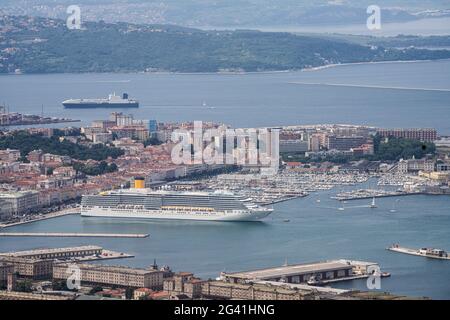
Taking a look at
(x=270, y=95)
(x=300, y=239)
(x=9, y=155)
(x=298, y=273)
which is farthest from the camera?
(x=270, y=95)

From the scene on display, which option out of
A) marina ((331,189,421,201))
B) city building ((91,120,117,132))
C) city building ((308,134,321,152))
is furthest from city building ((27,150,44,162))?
marina ((331,189,421,201))

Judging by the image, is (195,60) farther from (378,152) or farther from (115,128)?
(378,152)

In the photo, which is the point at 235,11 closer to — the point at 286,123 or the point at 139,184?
the point at 286,123

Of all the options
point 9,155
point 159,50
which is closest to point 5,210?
point 9,155

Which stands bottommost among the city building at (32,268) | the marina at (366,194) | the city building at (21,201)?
the marina at (366,194)

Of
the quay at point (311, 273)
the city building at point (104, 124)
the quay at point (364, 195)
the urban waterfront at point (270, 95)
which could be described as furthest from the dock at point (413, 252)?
the city building at point (104, 124)

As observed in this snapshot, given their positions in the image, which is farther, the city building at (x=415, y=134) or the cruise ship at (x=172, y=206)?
the city building at (x=415, y=134)

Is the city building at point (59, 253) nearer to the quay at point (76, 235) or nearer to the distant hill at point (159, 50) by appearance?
the quay at point (76, 235)
